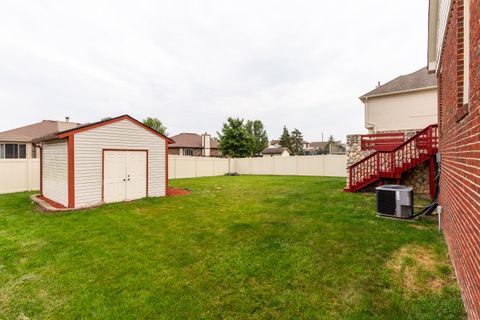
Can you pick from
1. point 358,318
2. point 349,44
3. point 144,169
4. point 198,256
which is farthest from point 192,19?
point 358,318

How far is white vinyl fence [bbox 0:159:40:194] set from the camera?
1158 cm

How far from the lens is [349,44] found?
37.0 feet

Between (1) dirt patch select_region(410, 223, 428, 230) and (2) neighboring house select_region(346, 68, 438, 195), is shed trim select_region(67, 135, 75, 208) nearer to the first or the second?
(1) dirt patch select_region(410, 223, 428, 230)

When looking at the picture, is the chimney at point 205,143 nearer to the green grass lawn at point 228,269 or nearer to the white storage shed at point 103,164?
the white storage shed at point 103,164

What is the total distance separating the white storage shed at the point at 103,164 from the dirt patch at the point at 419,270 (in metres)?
9.15

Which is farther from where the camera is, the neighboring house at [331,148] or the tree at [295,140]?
the tree at [295,140]

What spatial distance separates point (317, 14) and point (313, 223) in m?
8.38

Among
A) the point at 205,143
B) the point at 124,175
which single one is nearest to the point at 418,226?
the point at 124,175

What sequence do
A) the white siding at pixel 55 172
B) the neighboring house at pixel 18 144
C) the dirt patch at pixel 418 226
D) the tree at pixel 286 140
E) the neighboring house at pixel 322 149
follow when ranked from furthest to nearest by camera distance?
the tree at pixel 286 140
the neighboring house at pixel 322 149
the neighboring house at pixel 18 144
the white siding at pixel 55 172
the dirt patch at pixel 418 226

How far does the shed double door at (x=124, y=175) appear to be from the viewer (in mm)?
8914

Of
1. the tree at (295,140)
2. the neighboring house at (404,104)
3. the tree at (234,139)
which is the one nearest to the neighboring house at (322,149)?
the tree at (295,140)

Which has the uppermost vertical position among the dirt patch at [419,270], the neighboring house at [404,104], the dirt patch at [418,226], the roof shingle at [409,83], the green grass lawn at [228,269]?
the roof shingle at [409,83]

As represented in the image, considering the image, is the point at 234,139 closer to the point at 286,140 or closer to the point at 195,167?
the point at 195,167

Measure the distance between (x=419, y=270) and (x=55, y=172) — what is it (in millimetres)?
11550
